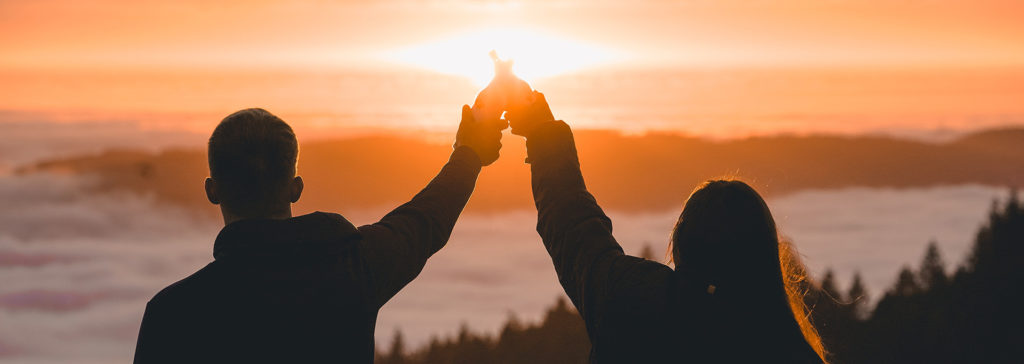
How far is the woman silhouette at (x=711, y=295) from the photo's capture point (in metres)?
3.94

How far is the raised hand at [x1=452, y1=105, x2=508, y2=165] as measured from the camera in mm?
6184

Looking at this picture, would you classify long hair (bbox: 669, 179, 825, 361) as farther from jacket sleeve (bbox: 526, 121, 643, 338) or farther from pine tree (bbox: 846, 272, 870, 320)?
pine tree (bbox: 846, 272, 870, 320)

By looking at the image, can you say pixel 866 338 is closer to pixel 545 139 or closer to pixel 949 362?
pixel 949 362

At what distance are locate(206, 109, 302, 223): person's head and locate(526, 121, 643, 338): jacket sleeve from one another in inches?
53.1

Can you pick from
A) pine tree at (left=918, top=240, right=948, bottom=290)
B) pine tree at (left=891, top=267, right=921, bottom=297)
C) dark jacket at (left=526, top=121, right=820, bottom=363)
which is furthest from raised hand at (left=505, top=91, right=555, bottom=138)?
pine tree at (left=918, top=240, right=948, bottom=290)

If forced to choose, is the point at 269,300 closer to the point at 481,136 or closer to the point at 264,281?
the point at 264,281

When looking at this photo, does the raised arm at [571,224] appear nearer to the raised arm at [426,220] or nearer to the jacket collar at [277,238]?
the raised arm at [426,220]

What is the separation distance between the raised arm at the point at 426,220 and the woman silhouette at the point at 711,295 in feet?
3.46

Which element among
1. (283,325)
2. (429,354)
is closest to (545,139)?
(283,325)

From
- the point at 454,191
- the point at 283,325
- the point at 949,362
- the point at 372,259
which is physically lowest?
the point at 949,362

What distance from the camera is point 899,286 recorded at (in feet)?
228

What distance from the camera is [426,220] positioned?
16.8 ft

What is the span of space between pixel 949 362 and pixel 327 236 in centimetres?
6265

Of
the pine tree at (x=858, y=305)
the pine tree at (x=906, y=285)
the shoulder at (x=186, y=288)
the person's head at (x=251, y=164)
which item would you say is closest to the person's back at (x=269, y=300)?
the shoulder at (x=186, y=288)
